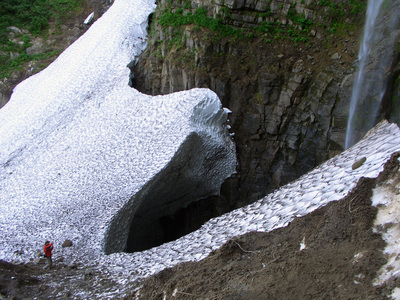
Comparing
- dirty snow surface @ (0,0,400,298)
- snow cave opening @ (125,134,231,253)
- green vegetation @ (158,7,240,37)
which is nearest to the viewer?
dirty snow surface @ (0,0,400,298)

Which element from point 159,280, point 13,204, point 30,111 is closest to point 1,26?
point 30,111

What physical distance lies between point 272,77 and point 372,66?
280 centimetres

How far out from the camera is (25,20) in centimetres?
1898

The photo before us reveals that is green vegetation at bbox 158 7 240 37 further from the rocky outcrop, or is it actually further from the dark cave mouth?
the dark cave mouth

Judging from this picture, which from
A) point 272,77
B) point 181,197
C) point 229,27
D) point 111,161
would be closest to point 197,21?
point 229,27

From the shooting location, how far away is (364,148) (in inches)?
240

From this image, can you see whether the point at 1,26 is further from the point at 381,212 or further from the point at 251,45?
the point at 381,212

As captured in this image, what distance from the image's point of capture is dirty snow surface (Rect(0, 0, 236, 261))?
298 inches

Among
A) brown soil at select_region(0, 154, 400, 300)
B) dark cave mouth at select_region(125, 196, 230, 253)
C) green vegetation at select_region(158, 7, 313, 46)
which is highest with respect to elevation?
green vegetation at select_region(158, 7, 313, 46)

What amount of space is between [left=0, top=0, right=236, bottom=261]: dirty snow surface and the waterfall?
3528mm

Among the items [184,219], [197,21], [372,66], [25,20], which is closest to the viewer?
[372,66]

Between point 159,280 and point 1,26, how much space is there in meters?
19.2

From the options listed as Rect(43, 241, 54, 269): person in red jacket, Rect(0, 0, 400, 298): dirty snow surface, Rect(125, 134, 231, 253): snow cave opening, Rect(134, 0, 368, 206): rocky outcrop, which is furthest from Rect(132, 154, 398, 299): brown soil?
Rect(134, 0, 368, 206): rocky outcrop

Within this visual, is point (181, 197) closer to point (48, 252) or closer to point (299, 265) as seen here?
point (48, 252)
